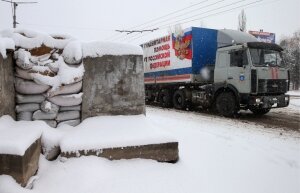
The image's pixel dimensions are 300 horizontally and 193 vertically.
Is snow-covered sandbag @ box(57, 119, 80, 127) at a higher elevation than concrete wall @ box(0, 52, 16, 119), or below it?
below

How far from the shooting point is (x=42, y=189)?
269 cm

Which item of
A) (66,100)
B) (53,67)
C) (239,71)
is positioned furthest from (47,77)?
(239,71)

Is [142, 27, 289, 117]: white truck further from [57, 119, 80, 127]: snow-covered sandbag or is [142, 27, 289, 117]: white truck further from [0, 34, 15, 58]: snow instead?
[0, 34, 15, 58]: snow

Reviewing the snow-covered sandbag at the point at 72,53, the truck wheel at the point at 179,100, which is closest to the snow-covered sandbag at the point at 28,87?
the snow-covered sandbag at the point at 72,53

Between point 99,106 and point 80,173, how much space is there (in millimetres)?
1347

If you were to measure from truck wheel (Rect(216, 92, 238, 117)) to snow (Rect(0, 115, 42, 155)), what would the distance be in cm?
715

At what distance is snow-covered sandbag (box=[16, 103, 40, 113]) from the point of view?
3699 millimetres

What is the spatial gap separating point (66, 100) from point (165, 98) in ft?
30.7

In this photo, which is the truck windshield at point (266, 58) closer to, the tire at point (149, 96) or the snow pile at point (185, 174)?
the snow pile at point (185, 174)

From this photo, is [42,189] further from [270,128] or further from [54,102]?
[270,128]

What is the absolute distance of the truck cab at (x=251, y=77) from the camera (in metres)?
8.63

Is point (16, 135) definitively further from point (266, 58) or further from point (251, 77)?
point (266, 58)

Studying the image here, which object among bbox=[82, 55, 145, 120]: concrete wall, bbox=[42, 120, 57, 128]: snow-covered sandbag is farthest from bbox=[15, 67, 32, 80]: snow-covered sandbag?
bbox=[82, 55, 145, 120]: concrete wall

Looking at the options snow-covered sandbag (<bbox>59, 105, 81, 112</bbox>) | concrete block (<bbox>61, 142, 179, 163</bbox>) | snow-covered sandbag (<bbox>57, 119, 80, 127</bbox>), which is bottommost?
concrete block (<bbox>61, 142, 179, 163</bbox>)
